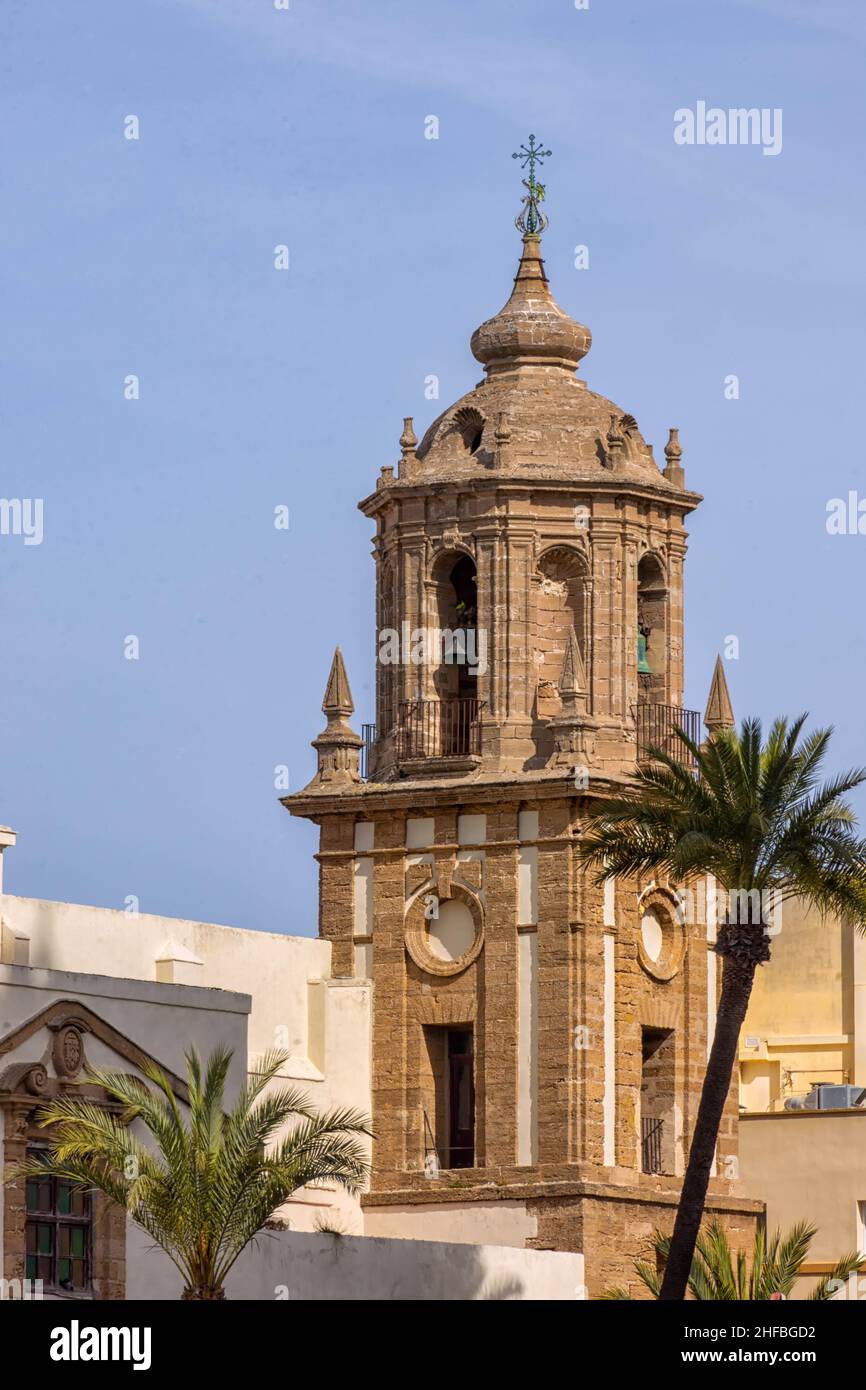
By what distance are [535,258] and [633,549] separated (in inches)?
214

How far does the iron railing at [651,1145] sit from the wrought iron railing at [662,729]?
552 cm

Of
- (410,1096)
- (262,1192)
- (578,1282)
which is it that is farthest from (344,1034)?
(262,1192)

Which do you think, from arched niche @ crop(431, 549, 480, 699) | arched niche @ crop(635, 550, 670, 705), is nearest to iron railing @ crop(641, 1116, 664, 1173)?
arched niche @ crop(635, 550, 670, 705)

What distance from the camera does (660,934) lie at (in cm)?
6750

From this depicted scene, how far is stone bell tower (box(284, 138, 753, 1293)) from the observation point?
65250mm

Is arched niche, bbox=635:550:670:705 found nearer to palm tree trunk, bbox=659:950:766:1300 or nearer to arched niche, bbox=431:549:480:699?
arched niche, bbox=431:549:480:699

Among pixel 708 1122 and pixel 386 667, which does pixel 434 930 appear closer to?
pixel 386 667

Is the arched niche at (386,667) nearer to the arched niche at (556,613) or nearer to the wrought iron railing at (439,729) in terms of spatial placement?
the wrought iron railing at (439,729)

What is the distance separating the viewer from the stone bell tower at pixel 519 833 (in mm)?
65250

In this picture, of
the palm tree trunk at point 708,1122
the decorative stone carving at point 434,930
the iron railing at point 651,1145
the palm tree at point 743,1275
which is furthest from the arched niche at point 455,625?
the palm tree trunk at point 708,1122

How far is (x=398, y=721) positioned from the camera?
67.7m

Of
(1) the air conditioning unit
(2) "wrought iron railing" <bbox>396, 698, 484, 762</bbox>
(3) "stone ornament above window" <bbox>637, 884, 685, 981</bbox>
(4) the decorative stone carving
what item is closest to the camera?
(4) the decorative stone carving

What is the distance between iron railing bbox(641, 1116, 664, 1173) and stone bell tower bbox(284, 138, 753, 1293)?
0.16ft
